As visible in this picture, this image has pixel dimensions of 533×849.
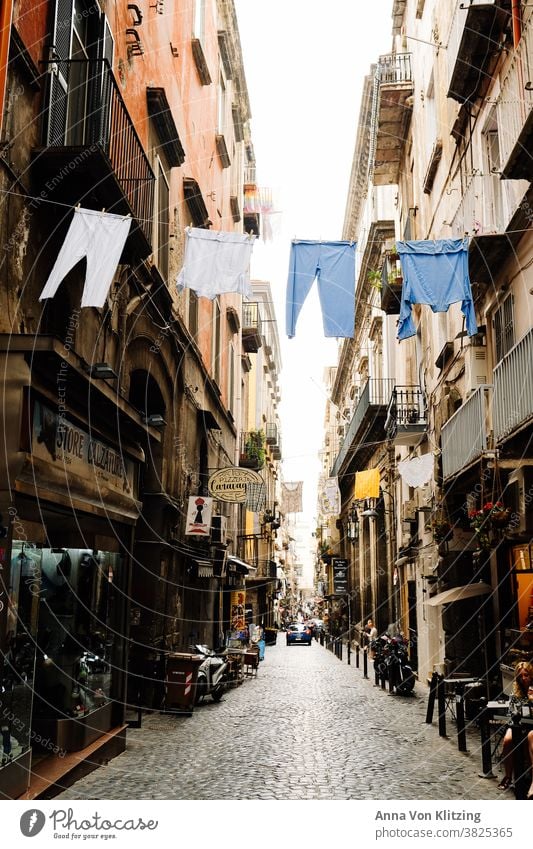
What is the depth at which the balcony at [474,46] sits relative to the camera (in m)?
13.6

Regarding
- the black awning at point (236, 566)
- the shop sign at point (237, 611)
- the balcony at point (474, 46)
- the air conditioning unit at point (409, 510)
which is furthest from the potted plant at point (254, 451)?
the balcony at point (474, 46)

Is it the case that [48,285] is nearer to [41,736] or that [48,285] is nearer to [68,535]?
[68,535]

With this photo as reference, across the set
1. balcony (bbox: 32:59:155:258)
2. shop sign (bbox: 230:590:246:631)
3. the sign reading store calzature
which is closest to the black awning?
shop sign (bbox: 230:590:246:631)

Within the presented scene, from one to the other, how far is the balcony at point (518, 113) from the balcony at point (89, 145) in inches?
205

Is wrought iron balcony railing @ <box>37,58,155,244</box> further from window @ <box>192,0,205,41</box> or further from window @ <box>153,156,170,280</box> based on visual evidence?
window @ <box>192,0,205,41</box>

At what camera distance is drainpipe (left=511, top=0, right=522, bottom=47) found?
12758 millimetres

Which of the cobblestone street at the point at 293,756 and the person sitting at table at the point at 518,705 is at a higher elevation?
the person sitting at table at the point at 518,705

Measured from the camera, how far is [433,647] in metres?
20.5

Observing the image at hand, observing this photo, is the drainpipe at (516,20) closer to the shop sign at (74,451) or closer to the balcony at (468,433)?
the balcony at (468,433)

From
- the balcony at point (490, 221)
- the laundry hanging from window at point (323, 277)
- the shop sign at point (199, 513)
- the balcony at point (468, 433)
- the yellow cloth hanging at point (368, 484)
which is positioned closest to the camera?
the laundry hanging from window at point (323, 277)

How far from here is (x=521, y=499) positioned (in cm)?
1263

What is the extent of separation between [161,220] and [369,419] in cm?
1498

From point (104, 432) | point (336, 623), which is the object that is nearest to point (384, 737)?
point (104, 432)

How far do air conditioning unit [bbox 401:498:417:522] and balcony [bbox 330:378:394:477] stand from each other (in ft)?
12.0
